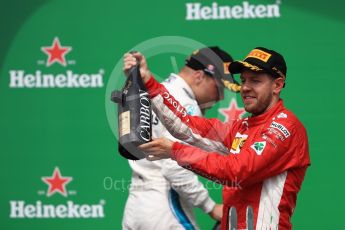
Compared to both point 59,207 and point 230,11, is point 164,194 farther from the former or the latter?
point 230,11

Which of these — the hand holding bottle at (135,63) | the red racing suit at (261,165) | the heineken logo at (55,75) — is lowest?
the red racing suit at (261,165)

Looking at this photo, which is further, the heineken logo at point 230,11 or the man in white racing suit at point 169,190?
the heineken logo at point 230,11

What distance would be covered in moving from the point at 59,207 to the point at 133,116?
216 cm

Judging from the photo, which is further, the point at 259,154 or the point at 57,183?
the point at 57,183

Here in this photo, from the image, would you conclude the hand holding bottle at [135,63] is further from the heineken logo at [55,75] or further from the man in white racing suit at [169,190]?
the heineken logo at [55,75]

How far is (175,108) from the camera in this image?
11.7 ft

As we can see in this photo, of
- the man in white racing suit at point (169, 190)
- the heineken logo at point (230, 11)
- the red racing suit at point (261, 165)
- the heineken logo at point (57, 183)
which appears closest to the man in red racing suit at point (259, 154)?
the red racing suit at point (261, 165)

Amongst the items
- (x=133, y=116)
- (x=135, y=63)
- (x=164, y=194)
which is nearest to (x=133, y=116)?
(x=133, y=116)

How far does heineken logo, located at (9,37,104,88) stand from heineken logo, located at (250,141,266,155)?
2.19m

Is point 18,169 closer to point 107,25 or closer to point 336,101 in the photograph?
point 107,25

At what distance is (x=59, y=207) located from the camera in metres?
5.16

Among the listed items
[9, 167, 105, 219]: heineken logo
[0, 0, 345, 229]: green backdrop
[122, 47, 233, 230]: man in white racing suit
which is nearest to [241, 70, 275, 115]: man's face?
[122, 47, 233, 230]: man in white racing suit

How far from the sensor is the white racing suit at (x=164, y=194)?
13.4 ft

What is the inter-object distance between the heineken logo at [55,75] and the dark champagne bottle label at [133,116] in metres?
1.83
